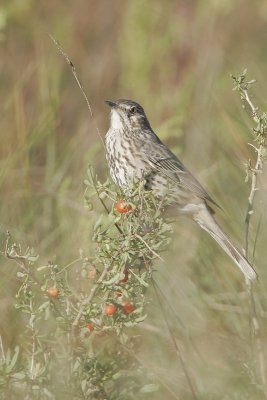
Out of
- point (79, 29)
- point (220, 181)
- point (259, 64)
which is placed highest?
point (79, 29)

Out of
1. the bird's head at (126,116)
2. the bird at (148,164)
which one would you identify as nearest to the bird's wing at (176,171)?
the bird at (148,164)

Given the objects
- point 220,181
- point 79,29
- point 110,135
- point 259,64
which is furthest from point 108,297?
point 79,29

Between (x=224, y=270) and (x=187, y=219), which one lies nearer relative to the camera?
(x=224, y=270)

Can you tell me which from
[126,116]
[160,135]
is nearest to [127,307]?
[126,116]

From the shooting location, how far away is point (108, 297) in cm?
241

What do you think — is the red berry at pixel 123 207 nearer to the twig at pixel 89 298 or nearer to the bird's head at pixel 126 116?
the twig at pixel 89 298

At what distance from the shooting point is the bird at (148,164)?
390 centimetres

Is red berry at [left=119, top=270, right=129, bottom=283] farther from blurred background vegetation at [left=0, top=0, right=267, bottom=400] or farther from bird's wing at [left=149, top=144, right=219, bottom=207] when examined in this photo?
bird's wing at [left=149, top=144, right=219, bottom=207]

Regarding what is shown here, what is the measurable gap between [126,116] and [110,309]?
7.43 ft

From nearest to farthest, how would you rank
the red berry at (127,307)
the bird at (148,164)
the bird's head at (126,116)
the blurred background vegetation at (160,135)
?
the red berry at (127,307) < the blurred background vegetation at (160,135) < the bird at (148,164) < the bird's head at (126,116)

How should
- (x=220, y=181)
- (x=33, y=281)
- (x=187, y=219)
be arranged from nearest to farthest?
(x=33, y=281)
(x=220, y=181)
(x=187, y=219)

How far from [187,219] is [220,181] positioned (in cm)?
100

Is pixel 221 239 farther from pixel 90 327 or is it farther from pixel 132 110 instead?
pixel 132 110

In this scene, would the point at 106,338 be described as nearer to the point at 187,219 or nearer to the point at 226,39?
the point at 187,219
